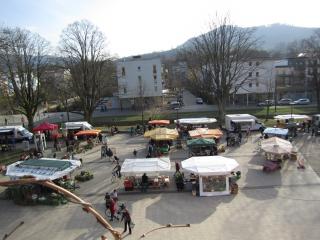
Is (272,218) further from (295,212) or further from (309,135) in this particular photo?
(309,135)

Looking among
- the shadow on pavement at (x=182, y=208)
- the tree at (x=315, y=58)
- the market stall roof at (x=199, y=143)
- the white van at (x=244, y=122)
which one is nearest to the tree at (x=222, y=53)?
the white van at (x=244, y=122)

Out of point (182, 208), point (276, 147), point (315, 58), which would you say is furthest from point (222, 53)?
point (182, 208)

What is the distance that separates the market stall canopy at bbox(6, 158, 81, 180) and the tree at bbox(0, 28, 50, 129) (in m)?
20.5

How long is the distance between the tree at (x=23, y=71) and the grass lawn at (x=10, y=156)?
30.4ft

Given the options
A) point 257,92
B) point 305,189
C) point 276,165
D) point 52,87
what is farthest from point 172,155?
point 257,92

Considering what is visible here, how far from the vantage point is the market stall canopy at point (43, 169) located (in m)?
21.0

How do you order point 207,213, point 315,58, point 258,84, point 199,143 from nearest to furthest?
point 207,213 → point 199,143 → point 315,58 → point 258,84

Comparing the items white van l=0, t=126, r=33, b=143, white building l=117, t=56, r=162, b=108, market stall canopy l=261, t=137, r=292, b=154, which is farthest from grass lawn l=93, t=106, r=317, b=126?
market stall canopy l=261, t=137, r=292, b=154

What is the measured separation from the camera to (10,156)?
109 ft

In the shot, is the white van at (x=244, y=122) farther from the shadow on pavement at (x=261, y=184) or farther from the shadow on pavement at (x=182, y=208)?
the shadow on pavement at (x=182, y=208)

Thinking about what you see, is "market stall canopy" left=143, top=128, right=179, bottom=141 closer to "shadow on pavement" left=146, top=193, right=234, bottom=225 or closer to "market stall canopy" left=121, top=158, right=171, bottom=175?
"market stall canopy" left=121, top=158, right=171, bottom=175

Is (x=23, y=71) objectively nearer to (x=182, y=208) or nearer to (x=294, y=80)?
(x=182, y=208)

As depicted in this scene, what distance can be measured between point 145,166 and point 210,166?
13.1 ft

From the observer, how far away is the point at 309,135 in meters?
36.4
